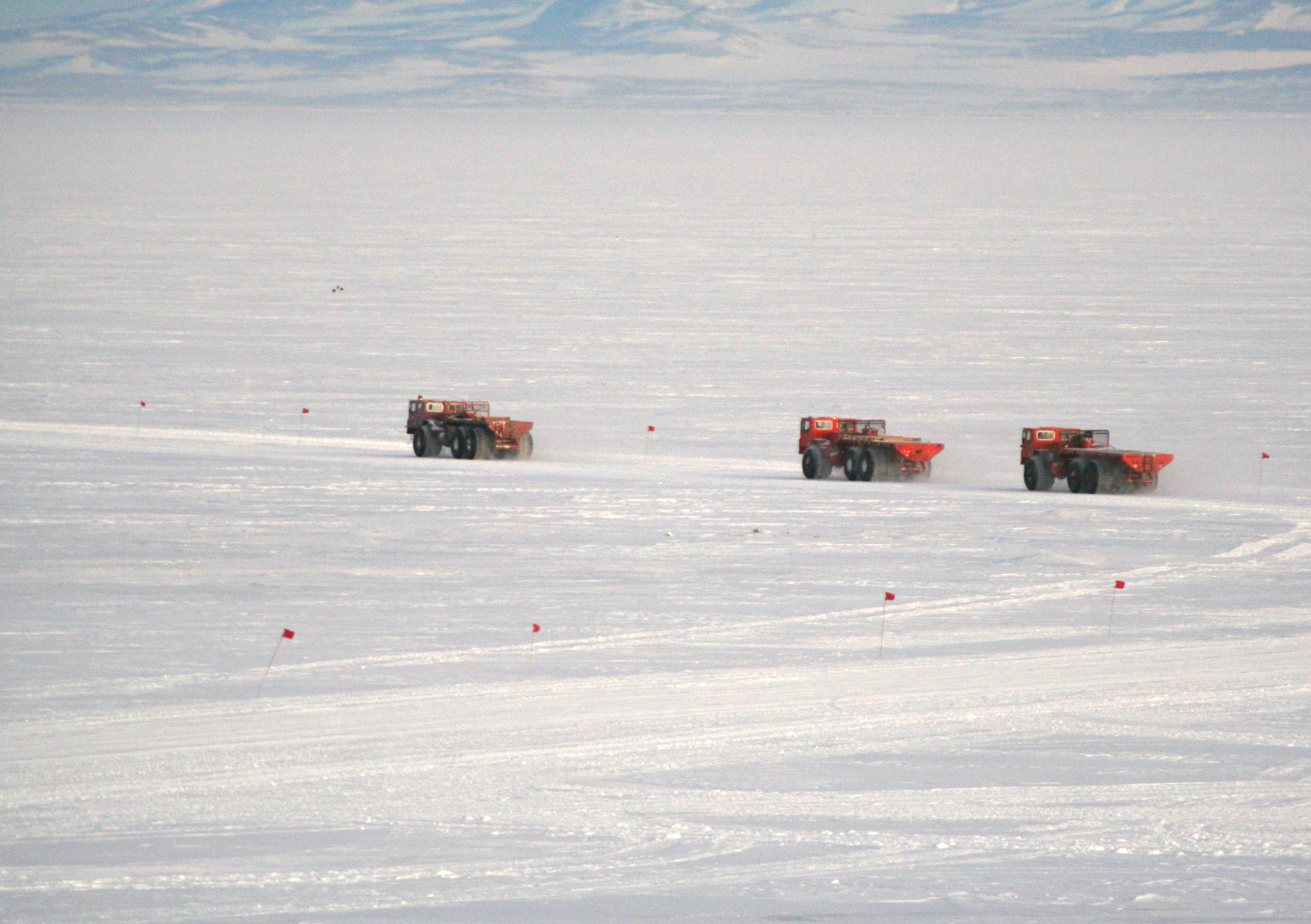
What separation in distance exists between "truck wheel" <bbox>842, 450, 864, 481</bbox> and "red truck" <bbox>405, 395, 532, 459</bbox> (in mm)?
4510

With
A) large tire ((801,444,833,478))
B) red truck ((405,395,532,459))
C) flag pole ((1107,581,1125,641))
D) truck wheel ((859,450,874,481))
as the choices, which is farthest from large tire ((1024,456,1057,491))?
red truck ((405,395,532,459))

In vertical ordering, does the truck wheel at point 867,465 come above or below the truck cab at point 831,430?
below

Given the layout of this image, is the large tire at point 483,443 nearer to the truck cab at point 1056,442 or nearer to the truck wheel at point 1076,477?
the truck cab at point 1056,442

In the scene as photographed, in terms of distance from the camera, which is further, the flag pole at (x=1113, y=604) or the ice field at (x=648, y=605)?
the flag pole at (x=1113, y=604)

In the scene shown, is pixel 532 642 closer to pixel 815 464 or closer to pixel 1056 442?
pixel 815 464

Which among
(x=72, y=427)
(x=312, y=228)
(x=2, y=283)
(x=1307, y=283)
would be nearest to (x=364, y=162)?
(x=312, y=228)

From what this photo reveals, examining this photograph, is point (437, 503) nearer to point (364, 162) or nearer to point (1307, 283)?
point (1307, 283)

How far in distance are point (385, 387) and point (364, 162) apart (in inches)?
2822

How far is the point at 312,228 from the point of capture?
58.4 meters

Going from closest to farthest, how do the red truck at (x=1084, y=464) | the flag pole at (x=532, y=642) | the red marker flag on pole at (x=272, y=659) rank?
the red marker flag on pole at (x=272, y=659), the flag pole at (x=532, y=642), the red truck at (x=1084, y=464)

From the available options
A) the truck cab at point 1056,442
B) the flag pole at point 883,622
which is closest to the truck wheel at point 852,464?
the truck cab at point 1056,442

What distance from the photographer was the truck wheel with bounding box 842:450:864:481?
76.4ft

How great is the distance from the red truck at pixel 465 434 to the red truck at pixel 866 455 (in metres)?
4.11

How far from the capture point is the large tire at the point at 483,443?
81.3 feet
